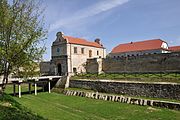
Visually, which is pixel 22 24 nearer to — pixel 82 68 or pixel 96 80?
pixel 96 80

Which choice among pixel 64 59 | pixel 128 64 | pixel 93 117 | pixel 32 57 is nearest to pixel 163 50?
pixel 128 64

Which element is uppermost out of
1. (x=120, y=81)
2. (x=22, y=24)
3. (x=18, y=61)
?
(x=22, y=24)

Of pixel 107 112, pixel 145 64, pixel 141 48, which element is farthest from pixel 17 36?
pixel 141 48

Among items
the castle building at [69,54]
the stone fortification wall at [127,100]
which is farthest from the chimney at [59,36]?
the stone fortification wall at [127,100]

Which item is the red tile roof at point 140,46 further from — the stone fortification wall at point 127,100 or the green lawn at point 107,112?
the green lawn at point 107,112

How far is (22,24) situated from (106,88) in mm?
15405

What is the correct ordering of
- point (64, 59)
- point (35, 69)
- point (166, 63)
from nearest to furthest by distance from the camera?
point (35, 69) → point (166, 63) → point (64, 59)

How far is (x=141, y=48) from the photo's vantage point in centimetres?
4591

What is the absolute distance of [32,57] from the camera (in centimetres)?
1298

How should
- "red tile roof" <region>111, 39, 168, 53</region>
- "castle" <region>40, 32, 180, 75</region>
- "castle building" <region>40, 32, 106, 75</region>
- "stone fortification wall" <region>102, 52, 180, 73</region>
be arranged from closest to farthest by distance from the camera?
"stone fortification wall" <region>102, 52, 180, 73</region> → "castle" <region>40, 32, 180, 75</region> → "castle building" <region>40, 32, 106, 75</region> → "red tile roof" <region>111, 39, 168, 53</region>

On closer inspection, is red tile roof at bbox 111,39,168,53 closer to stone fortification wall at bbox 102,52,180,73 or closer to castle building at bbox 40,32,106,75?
castle building at bbox 40,32,106,75

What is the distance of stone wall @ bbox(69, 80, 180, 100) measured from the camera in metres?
19.4

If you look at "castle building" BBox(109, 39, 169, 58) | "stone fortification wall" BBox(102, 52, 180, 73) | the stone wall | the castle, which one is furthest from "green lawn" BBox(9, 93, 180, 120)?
"castle building" BBox(109, 39, 169, 58)

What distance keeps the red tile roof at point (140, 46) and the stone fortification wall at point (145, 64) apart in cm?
1392
